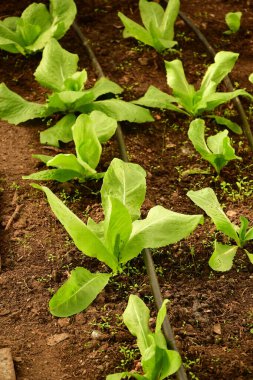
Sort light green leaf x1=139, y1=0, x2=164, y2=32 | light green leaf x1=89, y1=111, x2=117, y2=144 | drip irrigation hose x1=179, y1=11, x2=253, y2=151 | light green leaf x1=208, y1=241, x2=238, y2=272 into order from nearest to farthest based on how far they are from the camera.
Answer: light green leaf x1=208, y1=241, x2=238, y2=272, light green leaf x1=89, y1=111, x2=117, y2=144, drip irrigation hose x1=179, y1=11, x2=253, y2=151, light green leaf x1=139, y1=0, x2=164, y2=32

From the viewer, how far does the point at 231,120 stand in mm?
2896

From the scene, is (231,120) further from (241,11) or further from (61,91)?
(241,11)

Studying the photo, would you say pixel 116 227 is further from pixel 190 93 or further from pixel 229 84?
pixel 229 84

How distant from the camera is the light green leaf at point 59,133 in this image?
8.72 feet

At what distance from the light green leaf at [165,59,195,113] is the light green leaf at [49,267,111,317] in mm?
1021

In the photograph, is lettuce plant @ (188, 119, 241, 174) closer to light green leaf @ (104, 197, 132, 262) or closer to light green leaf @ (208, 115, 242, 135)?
light green leaf @ (208, 115, 242, 135)

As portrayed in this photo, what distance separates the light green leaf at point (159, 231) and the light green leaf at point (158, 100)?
78 centimetres

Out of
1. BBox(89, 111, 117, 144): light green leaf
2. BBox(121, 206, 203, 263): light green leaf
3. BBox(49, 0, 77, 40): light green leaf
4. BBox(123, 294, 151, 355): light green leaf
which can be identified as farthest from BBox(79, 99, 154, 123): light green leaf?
BBox(123, 294, 151, 355): light green leaf

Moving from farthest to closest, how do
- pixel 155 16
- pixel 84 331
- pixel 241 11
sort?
pixel 241 11 → pixel 155 16 → pixel 84 331

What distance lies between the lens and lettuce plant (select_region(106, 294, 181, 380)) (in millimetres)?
1755

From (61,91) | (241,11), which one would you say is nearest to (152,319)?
(61,91)

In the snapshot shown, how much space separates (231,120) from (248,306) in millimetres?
1073

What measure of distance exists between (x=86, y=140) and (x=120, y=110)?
35 cm

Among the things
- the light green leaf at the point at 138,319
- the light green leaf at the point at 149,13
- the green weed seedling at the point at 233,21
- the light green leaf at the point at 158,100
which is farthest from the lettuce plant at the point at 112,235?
the green weed seedling at the point at 233,21
